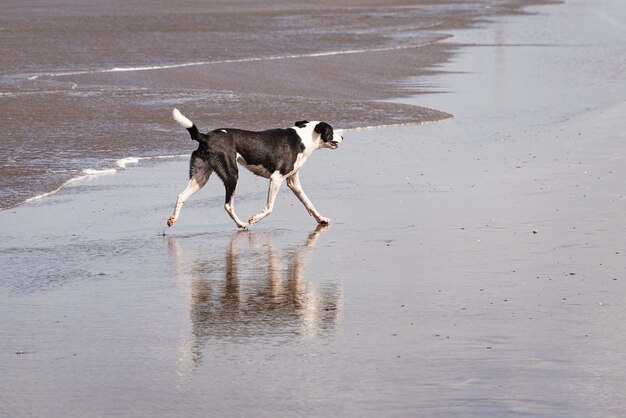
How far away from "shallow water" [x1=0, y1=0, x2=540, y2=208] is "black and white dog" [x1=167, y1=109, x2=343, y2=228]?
1.87 meters

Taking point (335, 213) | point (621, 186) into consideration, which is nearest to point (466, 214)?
point (335, 213)

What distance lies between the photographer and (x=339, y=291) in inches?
331

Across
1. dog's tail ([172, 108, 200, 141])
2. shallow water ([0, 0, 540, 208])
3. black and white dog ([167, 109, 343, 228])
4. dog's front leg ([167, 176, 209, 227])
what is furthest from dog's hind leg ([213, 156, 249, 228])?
shallow water ([0, 0, 540, 208])

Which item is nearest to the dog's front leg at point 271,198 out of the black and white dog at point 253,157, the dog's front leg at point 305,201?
the black and white dog at point 253,157

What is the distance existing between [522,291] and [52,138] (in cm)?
884

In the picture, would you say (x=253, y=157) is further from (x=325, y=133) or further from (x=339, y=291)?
(x=339, y=291)

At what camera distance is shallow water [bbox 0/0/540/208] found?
15.7m

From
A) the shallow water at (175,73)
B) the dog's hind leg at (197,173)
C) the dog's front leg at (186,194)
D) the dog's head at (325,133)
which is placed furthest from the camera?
the shallow water at (175,73)

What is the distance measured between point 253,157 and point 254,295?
2839mm

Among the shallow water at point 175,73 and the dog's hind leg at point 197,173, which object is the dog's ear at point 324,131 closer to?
the dog's hind leg at point 197,173

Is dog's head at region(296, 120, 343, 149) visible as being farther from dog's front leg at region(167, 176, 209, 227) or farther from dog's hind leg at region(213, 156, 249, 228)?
dog's front leg at region(167, 176, 209, 227)

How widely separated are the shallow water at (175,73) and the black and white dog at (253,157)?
187 centimetres

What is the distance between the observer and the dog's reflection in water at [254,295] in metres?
7.36

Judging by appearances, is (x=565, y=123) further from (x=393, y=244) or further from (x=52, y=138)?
(x=393, y=244)
